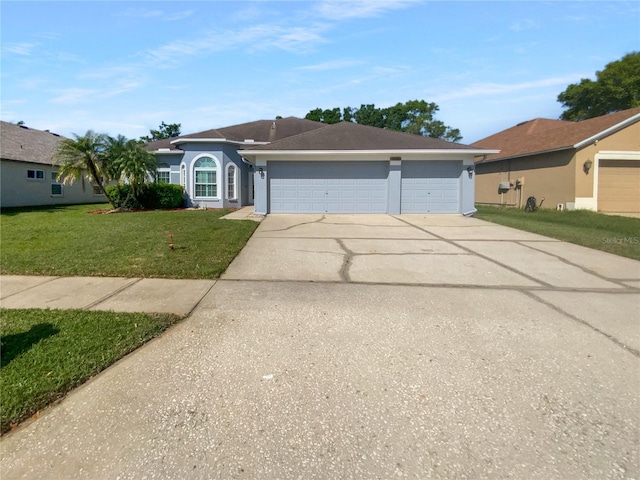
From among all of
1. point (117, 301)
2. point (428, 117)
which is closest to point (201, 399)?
point (117, 301)

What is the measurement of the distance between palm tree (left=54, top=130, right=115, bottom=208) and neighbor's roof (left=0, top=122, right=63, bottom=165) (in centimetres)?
501

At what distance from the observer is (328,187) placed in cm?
1560

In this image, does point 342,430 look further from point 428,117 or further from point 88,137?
point 428,117

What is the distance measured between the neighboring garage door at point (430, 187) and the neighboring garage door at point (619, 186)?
7.80 meters

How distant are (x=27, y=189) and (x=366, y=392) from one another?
23297 millimetres

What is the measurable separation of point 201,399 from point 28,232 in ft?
34.0

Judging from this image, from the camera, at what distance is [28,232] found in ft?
32.5

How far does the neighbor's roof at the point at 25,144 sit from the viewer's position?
18.8m

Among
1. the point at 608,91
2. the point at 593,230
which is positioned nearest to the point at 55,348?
the point at 593,230

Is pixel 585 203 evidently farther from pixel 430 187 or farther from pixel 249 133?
pixel 249 133

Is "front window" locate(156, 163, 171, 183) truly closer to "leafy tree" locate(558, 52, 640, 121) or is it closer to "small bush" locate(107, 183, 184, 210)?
"small bush" locate(107, 183, 184, 210)

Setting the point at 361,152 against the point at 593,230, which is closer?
the point at 593,230

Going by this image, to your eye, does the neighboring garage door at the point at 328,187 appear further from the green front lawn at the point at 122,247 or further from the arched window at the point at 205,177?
the arched window at the point at 205,177

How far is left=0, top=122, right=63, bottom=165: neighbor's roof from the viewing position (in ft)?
61.5
